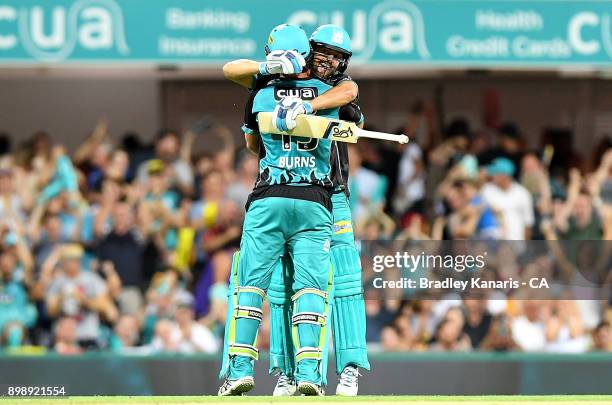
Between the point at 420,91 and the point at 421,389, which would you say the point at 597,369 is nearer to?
the point at 421,389

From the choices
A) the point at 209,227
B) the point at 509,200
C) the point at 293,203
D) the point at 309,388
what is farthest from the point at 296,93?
the point at 509,200

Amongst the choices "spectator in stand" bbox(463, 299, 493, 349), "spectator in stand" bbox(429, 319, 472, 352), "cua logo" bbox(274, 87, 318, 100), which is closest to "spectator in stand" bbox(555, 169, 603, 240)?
"spectator in stand" bbox(463, 299, 493, 349)

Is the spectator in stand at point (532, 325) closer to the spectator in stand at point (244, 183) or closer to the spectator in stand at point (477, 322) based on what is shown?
the spectator in stand at point (477, 322)

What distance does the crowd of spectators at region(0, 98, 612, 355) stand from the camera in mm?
14859

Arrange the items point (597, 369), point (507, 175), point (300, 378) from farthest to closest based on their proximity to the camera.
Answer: point (507, 175) < point (597, 369) < point (300, 378)

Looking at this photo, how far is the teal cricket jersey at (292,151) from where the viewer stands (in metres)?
9.49

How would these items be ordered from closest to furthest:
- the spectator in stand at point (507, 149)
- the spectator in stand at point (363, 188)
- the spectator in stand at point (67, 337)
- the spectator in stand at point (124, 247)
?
1. the spectator in stand at point (67, 337)
2. the spectator in stand at point (124, 247)
3. the spectator in stand at point (363, 188)
4. the spectator in stand at point (507, 149)

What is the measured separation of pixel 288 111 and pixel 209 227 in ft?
22.7

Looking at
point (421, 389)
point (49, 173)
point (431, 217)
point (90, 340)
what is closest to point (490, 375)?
point (421, 389)

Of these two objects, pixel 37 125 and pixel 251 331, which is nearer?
pixel 251 331

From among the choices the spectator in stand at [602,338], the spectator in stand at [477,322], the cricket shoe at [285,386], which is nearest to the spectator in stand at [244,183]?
the spectator in stand at [477,322]

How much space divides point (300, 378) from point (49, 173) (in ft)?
25.5

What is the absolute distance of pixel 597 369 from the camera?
14.1m

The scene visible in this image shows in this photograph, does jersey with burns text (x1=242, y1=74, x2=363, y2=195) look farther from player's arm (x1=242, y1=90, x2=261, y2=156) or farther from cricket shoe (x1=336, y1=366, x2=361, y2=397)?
cricket shoe (x1=336, y1=366, x2=361, y2=397)
